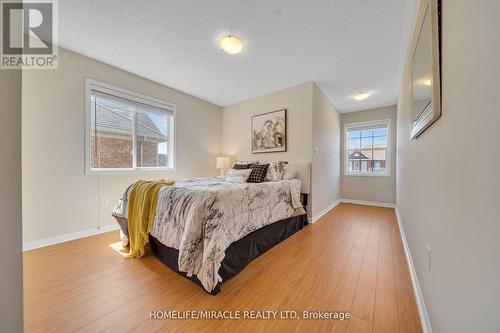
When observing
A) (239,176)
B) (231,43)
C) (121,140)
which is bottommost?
(239,176)

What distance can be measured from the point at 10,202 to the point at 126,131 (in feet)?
9.58

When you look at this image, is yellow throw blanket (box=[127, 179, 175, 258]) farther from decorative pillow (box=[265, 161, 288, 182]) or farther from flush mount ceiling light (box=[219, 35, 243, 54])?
flush mount ceiling light (box=[219, 35, 243, 54])

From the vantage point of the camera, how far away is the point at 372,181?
4.64 m

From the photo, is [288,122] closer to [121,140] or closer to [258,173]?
[258,173]

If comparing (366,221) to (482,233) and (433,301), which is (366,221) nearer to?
(433,301)

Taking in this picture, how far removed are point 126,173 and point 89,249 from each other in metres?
1.22

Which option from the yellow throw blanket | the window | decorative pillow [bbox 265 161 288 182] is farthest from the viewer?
the window

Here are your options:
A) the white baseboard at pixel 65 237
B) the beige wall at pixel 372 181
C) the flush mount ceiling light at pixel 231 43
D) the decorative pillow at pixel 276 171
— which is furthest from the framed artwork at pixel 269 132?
the white baseboard at pixel 65 237

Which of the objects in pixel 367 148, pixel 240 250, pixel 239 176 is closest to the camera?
pixel 240 250

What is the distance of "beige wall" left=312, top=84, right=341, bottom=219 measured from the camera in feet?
11.0

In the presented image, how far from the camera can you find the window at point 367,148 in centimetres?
457

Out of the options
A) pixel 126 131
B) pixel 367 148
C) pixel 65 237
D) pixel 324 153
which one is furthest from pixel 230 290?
pixel 367 148

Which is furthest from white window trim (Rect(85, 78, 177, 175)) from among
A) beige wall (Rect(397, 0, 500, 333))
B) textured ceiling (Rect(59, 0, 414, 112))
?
beige wall (Rect(397, 0, 500, 333))

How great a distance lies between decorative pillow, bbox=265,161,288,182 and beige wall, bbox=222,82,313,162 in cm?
35
